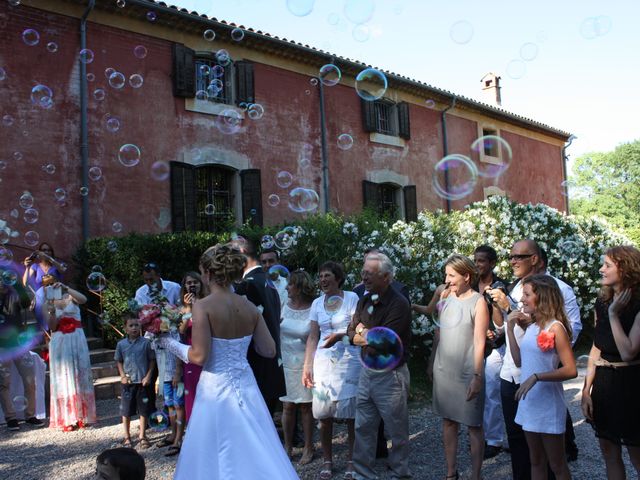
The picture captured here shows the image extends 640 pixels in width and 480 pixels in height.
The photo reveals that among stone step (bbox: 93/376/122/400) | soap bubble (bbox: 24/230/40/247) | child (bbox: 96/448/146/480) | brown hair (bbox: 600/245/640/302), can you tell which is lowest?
stone step (bbox: 93/376/122/400)

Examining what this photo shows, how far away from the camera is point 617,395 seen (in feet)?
12.0

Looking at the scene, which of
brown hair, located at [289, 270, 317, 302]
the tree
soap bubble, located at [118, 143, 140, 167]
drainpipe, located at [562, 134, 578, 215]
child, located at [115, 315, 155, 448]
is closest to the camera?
brown hair, located at [289, 270, 317, 302]

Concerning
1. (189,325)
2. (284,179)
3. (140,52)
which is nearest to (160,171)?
(140,52)

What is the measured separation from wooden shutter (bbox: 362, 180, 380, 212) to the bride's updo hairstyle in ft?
40.7

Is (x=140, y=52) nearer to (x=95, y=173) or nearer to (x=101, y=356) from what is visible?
(x=95, y=173)

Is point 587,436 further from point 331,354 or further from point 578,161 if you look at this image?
point 578,161

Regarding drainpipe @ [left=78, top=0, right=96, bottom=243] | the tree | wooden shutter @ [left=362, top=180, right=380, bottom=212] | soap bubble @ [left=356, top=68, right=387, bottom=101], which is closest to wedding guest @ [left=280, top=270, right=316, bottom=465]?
soap bubble @ [left=356, top=68, right=387, bottom=101]

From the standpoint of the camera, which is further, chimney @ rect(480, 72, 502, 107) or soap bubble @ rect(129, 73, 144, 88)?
chimney @ rect(480, 72, 502, 107)

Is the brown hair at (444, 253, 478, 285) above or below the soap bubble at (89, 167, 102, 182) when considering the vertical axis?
below

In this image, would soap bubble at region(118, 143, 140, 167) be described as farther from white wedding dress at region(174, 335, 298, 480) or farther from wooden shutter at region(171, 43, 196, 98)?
white wedding dress at region(174, 335, 298, 480)

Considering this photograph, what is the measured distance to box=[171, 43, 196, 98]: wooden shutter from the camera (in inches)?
495

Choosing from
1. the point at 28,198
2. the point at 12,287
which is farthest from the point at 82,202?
the point at 12,287

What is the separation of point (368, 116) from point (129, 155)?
741cm

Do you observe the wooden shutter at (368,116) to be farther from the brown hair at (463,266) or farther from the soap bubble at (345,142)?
the brown hair at (463,266)
